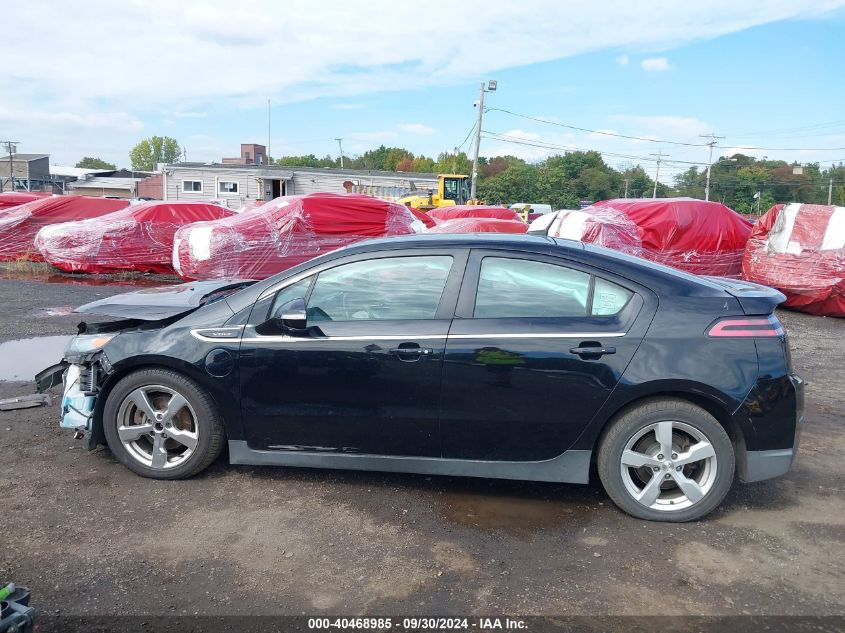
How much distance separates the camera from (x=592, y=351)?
375 cm

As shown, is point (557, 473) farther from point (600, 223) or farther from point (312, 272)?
point (600, 223)

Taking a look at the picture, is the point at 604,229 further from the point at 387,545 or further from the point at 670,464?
the point at 387,545

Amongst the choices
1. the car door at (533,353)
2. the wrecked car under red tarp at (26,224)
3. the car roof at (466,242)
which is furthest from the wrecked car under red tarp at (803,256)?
the wrecked car under red tarp at (26,224)

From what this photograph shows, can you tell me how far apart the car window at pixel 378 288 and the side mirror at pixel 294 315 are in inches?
5.7

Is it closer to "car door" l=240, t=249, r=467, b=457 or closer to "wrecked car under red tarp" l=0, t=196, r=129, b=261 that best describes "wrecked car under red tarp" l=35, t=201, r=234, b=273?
"wrecked car under red tarp" l=0, t=196, r=129, b=261

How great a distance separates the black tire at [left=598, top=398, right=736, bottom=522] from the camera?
373cm

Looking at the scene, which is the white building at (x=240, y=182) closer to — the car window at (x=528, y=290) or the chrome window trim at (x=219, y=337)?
the chrome window trim at (x=219, y=337)

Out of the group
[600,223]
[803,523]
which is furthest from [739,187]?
[803,523]

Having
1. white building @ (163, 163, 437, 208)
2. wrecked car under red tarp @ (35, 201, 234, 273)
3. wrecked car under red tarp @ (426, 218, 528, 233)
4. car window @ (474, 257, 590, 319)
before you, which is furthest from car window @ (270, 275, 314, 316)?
white building @ (163, 163, 437, 208)

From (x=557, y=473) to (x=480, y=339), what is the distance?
897mm

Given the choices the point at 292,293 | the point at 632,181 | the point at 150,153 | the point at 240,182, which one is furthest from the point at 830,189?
the point at 150,153

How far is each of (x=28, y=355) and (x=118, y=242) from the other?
7049 millimetres

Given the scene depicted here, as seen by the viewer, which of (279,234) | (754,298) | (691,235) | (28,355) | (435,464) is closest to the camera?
(754,298)

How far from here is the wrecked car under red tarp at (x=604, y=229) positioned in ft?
39.5
